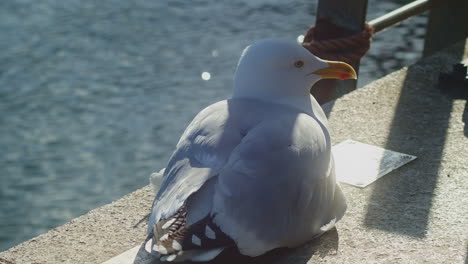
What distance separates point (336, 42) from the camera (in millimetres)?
3568

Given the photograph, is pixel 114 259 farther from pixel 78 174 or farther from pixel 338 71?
pixel 78 174

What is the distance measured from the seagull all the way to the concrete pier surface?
11cm

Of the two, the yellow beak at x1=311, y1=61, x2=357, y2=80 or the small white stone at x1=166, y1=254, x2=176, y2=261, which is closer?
the small white stone at x1=166, y1=254, x2=176, y2=261

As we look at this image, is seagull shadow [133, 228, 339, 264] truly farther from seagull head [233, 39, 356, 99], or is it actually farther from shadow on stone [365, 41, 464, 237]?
seagull head [233, 39, 356, 99]

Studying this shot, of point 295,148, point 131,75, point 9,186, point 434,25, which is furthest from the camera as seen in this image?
point 131,75

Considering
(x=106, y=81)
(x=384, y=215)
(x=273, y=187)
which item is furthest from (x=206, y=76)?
(x=273, y=187)

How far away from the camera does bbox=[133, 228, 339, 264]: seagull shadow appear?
2127 mm

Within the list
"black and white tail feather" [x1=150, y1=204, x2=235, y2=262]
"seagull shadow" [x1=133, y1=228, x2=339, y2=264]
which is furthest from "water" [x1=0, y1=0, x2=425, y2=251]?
"black and white tail feather" [x1=150, y1=204, x2=235, y2=262]

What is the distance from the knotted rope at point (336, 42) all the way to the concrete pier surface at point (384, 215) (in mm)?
390

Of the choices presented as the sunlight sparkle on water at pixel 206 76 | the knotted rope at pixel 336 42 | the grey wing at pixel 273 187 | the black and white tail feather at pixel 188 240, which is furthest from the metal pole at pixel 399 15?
the sunlight sparkle on water at pixel 206 76

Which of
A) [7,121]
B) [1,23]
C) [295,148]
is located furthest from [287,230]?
[1,23]

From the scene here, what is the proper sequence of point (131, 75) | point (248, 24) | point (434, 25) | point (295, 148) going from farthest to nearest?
point (248, 24)
point (131, 75)
point (434, 25)
point (295, 148)

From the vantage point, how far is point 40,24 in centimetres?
727

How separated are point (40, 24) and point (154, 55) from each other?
1.38 metres
